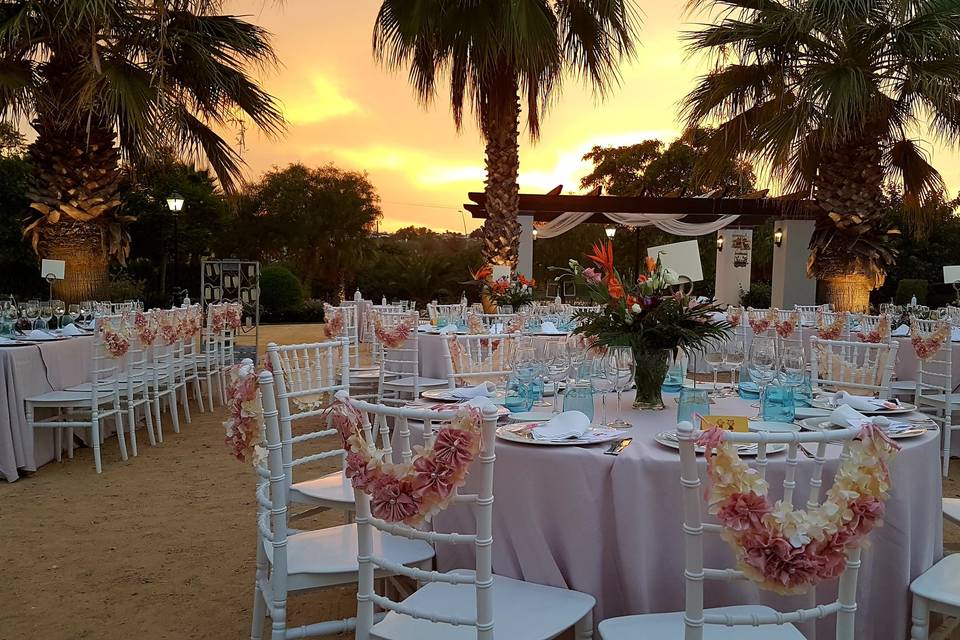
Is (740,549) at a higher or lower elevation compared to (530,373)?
lower

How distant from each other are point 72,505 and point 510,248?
7.88 m

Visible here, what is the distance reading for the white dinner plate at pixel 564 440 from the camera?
201 cm

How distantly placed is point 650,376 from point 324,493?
1.29 m

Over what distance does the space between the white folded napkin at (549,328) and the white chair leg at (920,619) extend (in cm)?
485

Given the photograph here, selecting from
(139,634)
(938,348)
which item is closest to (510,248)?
(938,348)

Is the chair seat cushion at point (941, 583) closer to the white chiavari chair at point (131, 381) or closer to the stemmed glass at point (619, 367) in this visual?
the stemmed glass at point (619, 367)

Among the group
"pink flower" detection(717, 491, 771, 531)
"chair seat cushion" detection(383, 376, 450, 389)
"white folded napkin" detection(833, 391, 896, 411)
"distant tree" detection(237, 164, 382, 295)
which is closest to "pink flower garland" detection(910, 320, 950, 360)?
"white folded napkin" detection(833, 391, 896, 411)

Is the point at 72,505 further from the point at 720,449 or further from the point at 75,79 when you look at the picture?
the point at 75,79

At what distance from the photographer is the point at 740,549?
1342mm

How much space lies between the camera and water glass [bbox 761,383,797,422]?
2.38 m

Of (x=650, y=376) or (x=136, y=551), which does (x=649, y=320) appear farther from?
(x=136, y=551)

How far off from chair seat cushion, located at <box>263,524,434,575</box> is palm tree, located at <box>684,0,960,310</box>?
6855 mm

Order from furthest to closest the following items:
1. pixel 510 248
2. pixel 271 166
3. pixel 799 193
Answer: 1. pixel 271 166
2. pixel 510 248
3. pixel 799 193

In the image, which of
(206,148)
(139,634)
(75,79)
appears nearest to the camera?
(139,634)
